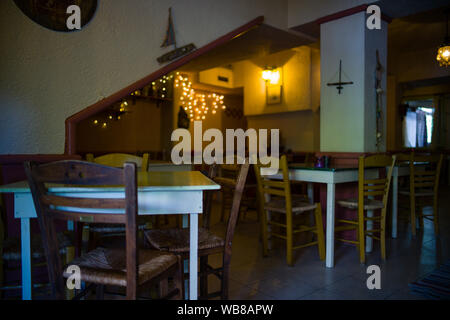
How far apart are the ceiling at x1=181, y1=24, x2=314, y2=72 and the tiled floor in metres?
2.78

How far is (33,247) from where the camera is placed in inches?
71.2

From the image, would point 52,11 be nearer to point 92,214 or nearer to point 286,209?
point 92,214

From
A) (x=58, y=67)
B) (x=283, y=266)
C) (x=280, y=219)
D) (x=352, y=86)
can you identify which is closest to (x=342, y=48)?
(x=352, y=86)

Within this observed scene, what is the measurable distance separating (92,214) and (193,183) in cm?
49

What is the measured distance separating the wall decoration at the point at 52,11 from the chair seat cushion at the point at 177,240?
1968mm

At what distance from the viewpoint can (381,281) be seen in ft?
8.11

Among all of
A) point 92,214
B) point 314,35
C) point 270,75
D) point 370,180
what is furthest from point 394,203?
point 270,75

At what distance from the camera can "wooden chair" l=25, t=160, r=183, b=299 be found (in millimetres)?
1150

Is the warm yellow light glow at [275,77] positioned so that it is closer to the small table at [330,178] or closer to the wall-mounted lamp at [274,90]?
the wall-mounted lamp at [274,90]

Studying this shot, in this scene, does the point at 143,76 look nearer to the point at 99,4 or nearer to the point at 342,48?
the point at 99,4

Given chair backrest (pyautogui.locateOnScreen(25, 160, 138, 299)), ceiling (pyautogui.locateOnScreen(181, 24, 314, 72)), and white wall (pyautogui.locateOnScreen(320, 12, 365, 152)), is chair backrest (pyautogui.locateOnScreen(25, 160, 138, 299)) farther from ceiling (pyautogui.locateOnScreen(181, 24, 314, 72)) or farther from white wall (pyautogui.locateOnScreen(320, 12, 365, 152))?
ceiling (pyautogui.locateOnScreen(181, 24, 314, 72))

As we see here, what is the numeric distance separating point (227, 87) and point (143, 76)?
6644 millimetres

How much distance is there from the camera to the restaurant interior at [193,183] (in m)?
1.43

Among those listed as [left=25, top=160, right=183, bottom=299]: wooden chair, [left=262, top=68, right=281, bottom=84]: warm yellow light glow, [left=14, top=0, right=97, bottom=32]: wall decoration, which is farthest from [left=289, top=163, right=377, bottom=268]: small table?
[left=262, top=68, right=281, bottom=84]: warm yellow light glow
